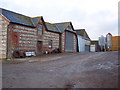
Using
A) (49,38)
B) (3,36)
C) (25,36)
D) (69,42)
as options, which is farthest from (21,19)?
(69,42)

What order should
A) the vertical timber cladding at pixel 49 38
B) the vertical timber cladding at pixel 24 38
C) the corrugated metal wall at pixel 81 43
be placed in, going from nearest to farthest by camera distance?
the vertical timber cladding at pixel 24 38 < the vertical timber cladding at pixel 49 38 < the corrugated metal wall at pixel 81 43

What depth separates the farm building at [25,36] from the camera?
15641 millimetres

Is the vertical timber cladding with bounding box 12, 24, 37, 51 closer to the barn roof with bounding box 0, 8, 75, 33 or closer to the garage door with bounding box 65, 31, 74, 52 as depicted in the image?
the barn roof with bounding box 0, 8, 75, 33

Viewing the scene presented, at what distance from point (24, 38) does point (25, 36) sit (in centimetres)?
33

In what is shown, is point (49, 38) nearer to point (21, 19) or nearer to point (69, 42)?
point (21, 19)

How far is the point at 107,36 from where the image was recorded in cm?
3128

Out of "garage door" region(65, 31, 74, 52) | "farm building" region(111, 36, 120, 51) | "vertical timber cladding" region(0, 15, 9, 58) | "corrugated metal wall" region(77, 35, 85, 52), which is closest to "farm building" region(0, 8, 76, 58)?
"vertical timber cladding" region(0, 15, 9, 58)

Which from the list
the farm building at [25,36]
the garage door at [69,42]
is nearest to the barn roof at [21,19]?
the farm building at [25,36]

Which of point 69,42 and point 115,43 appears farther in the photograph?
point 115,43

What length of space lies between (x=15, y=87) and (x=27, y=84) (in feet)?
1.67

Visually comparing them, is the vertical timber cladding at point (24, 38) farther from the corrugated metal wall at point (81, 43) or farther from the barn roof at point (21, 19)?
the corrugated metal wall at point (81, 43)

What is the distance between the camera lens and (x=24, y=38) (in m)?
17.2

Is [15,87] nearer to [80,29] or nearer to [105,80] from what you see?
[105,80]

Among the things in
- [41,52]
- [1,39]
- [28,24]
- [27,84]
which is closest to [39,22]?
Answer: [28,24]
